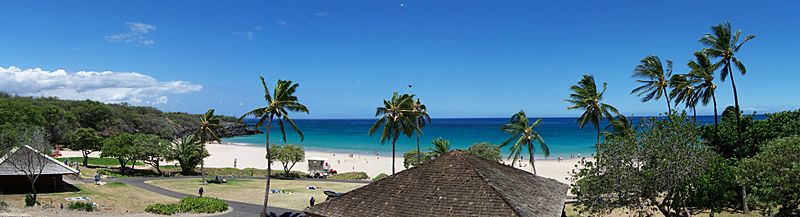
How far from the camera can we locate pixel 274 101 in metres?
25.8

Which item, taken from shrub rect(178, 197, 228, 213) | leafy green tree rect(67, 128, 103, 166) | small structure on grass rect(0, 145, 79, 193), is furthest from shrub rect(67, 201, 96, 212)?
leafy green tree rect(67, 128, 103, 166)

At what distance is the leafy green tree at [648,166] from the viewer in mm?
17078

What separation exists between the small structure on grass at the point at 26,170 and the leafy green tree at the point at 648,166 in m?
32.2

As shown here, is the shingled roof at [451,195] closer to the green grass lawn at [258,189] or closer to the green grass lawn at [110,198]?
the green grass lawn at [258,189]

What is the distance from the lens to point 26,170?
32.5 m

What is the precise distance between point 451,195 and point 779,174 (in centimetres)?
1143

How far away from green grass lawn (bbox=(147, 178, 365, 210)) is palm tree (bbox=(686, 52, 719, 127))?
24.6m

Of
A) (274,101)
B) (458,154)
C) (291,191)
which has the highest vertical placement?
(274,101)

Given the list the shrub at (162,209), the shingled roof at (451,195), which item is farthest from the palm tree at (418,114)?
the shingled roof at (451,195)

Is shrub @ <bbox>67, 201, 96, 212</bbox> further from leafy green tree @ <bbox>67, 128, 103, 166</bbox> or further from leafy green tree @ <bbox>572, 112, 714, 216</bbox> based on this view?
leafy green tree @ <bbox>67, 128, 103, 166</bbox>

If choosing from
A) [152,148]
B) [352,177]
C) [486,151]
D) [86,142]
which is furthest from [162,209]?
[86,142]

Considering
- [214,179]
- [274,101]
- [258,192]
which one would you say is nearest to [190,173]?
[214,179]

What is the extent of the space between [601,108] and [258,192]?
25.7 metres

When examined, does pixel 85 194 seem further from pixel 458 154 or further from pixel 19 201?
pixel 458 154
